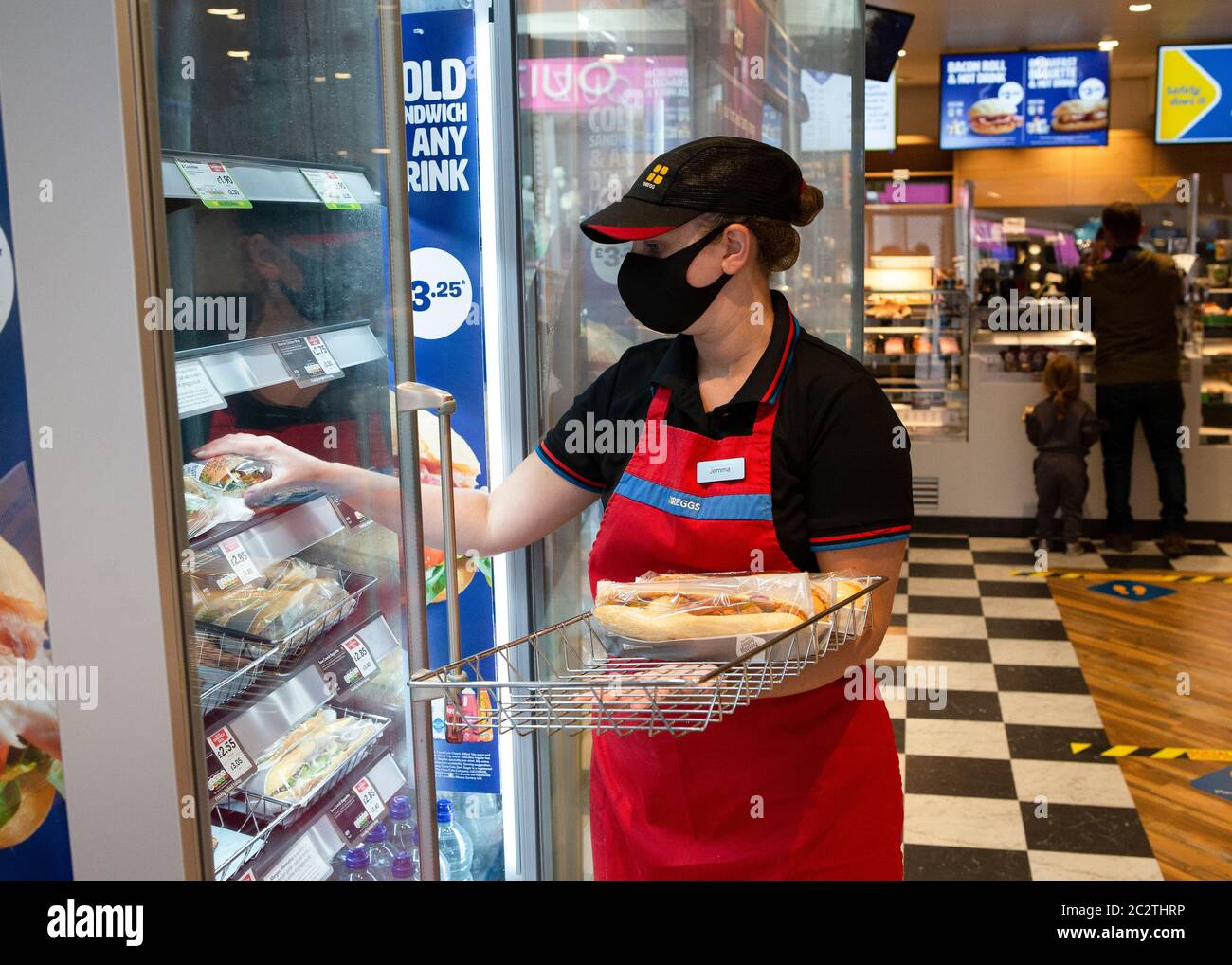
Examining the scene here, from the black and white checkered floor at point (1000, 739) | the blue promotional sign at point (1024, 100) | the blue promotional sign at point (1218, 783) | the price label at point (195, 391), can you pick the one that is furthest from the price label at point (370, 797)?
the blue promotional sign at point (1024, 100)

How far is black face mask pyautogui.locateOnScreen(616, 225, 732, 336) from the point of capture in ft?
5.77

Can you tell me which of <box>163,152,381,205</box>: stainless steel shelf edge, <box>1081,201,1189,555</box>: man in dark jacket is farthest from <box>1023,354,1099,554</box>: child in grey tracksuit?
<box>163,152,381,205</box>: stainless steel shelf edge

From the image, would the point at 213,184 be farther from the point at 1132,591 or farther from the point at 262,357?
the point at 1132,591

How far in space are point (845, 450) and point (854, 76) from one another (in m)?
1.73

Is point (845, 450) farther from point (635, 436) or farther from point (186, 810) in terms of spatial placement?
point (186, 810)

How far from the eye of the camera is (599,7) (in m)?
2.63

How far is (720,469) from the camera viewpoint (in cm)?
176

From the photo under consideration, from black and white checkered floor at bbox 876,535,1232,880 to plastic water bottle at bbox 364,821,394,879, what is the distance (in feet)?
5.83

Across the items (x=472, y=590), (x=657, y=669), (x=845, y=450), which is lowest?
(x=472, y=590)

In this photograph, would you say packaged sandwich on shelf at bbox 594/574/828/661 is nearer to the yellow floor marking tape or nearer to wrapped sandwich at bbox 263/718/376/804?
wrapped sandwich at bbox 263/718/376/804

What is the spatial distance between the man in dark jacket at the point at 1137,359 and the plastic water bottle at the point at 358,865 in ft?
19.6

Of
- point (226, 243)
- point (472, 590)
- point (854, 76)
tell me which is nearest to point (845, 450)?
point (226, 243)

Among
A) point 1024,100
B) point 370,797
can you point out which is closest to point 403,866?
point 370,797

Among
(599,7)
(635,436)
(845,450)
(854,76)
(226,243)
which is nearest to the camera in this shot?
(226,243)
